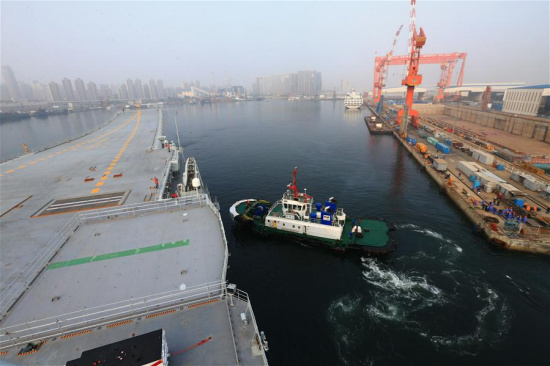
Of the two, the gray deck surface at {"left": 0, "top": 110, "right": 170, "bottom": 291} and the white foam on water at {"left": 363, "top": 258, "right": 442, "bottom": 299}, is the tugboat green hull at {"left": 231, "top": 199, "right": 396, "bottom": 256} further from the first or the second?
the gray deck surface at {"left": 0, "top": 110, "right": 170, "bottom": 291}

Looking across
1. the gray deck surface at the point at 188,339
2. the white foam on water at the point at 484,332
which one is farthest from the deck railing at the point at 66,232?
the white foam on water at the point at 484,332

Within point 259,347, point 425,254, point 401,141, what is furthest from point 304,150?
point 259,347

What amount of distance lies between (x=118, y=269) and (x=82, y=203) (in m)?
17.3

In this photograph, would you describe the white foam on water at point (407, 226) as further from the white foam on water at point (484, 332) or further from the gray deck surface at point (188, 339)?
the gray deck surface at point (188, 339)

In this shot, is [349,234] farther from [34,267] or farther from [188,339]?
[34,267]

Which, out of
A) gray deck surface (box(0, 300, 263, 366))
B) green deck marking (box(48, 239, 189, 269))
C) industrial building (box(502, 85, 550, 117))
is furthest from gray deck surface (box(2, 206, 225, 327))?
industrial building (box(502, 85, 550, 117))

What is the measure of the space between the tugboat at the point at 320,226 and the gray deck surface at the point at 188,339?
19.8 metres

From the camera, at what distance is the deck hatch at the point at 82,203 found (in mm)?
28859

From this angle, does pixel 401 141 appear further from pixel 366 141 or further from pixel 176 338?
pixel 176 338

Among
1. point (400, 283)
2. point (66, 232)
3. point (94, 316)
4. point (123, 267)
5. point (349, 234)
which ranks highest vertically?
point (66, 232)

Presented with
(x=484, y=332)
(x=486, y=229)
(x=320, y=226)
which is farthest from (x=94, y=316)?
(x=486, y=229)

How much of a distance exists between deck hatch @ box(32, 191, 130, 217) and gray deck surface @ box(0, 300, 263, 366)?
1943cm

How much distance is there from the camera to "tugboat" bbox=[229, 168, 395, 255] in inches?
1256

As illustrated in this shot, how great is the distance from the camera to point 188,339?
42.1 ft
